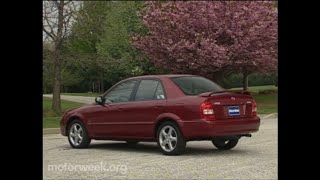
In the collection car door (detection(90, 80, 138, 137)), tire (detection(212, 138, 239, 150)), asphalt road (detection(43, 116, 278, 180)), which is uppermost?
car door (detection(90, 80, 138, 137))

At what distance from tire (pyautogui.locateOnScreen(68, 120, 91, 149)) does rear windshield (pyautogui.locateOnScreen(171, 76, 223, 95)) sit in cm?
244

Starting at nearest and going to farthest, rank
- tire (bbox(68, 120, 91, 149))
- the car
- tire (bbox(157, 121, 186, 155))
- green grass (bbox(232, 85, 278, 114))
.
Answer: the car < tire (bbox(157, 121, 186, 155)) < tire (bbox(68, 120, 91, 149)) < green grass (bbox(232, 85, 278, 114))

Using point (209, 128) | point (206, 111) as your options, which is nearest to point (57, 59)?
point (206, 111)

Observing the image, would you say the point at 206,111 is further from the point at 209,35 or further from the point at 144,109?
the point at 209,35

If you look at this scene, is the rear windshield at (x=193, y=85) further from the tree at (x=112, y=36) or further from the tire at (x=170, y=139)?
the tree at (x=112, y=36)

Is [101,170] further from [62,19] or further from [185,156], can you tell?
[62,19]

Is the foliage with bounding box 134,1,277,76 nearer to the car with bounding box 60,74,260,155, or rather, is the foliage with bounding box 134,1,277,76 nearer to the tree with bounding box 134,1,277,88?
the tree with bounding box 134,1,277,88

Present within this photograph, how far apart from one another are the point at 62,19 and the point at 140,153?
44.3 feet

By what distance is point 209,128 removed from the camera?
937 cm

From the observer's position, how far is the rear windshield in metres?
10.1

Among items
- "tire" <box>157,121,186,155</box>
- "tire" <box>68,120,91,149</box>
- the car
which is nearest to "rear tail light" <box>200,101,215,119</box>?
the car

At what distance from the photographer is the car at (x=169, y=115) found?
9516mm

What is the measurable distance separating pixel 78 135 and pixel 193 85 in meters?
2.93
